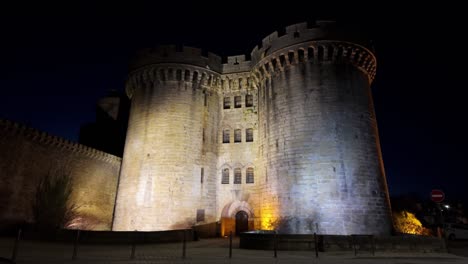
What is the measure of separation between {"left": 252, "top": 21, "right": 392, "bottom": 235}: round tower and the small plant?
10844 millimetres

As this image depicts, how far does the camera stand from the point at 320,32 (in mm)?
17672

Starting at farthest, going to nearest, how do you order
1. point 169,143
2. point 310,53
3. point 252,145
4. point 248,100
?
point 248,100, point 252,145, point 169,143, point 310,53

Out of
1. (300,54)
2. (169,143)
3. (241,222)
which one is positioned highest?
(300,54)

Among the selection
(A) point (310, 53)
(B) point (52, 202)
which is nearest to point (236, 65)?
(A) point (310, 53)

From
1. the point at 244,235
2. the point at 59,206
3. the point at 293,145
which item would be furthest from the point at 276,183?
the point at 59,206

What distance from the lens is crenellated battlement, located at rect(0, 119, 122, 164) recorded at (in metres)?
14.5

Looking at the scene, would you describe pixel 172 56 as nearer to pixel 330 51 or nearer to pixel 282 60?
pixel 282 60

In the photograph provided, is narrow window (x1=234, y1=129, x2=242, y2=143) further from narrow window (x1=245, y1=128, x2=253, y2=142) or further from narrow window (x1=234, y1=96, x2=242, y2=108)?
narrow window (x1=234, y1=96, x2=242, y2=108)

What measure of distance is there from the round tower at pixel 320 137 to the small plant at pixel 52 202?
35.6 ft

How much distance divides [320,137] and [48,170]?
15.0 m

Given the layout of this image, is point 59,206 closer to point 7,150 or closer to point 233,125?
point 7,150

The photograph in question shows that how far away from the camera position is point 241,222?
765 inches

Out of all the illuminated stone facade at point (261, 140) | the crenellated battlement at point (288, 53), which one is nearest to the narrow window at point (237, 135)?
the illuminated stone facade at point (261, 140)

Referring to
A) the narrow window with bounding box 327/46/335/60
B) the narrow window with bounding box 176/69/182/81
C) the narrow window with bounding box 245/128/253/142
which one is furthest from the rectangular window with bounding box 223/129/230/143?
the narrow window with bounding box 327/46/335/60
